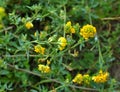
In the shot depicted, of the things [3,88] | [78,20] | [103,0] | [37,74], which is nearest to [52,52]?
[37,74]

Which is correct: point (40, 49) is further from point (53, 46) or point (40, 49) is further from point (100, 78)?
point (100, 78)

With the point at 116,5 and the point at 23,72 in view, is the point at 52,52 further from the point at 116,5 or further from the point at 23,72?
the point at 116,5

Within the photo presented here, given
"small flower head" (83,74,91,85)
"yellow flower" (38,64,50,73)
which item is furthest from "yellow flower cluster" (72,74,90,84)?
"yellow flower" (38,64,50,73)

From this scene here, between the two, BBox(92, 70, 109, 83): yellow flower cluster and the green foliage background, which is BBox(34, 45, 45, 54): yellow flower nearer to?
the green foliage background

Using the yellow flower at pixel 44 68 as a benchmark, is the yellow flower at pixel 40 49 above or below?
above

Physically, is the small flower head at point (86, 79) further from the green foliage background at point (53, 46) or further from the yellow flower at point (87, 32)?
the yellow flower at point (87, 32)

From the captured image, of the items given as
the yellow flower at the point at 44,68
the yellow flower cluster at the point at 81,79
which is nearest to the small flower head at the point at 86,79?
the yellow flower cluster at the point at 81,79

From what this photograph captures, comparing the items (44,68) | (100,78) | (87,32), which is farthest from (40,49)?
(100,78)

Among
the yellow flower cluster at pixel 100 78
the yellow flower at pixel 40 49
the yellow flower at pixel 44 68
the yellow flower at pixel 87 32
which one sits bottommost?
the yellow flower cluster at pixel 100 78

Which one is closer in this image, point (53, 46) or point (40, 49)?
point (40, 49)
